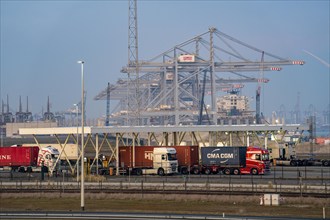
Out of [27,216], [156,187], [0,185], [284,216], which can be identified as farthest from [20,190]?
[284,216]

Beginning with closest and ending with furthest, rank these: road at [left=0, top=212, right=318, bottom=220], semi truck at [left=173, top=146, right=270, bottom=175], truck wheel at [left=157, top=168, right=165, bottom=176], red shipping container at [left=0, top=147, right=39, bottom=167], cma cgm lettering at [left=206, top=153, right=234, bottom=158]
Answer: road at [left=0, top=212, right=318, bottom=220] → semi truck at [left=173, top=146, right=270, bottom=175] → truck wheel at [left=157, top=168, right=165, bottom=176] → cma cgm lettering at [left=206, top=153, right=234, bottom=158] → red shipping container at [left=0, top=147, right=39, bottom=167]

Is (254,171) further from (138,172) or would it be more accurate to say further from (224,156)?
(138,172)

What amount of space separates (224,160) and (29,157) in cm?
2605

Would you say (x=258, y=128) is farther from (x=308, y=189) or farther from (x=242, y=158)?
(x=308, y=189)

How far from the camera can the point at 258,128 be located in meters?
102

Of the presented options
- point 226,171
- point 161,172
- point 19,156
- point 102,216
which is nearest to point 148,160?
point 161,172

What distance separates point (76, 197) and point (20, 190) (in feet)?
24.8

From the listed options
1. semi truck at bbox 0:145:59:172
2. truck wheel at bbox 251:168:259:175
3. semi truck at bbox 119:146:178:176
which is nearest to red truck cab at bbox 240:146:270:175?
truck wheel at bbox 251:168:259:175

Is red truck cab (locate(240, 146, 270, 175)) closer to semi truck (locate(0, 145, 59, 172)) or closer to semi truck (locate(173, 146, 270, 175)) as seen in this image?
semi truck (locate(173, 146, 270, 175))

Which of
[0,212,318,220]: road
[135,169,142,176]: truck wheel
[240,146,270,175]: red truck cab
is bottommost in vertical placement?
[0,212,318,220]: road

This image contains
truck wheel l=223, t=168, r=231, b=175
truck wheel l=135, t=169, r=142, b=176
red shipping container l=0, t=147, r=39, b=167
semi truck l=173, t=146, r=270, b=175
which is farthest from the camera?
red shipping container l=0, t=147, r=39, b=167

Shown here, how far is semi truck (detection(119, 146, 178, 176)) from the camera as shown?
88438 millimetres

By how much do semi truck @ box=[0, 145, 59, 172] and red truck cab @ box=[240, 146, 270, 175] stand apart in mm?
25207

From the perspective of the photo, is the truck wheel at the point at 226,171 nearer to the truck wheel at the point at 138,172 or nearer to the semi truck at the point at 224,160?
the semi truck at the point at 224,160
